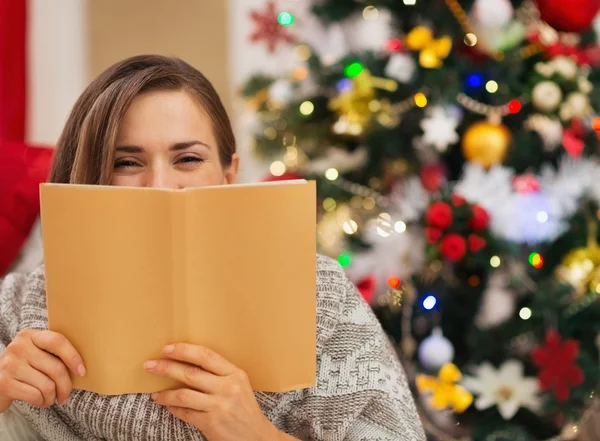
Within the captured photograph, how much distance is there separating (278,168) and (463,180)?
543 mm

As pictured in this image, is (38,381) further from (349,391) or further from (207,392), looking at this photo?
(349,391)

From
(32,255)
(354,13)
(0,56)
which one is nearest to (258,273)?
(32,255)

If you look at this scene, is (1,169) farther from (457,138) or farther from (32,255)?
(457,138)

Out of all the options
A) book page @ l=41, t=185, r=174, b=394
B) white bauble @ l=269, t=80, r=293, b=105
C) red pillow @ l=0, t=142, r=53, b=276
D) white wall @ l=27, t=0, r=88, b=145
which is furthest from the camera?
white wall @ l=27, t=0, r=88, b=145

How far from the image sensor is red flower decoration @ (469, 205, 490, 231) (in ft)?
5.93

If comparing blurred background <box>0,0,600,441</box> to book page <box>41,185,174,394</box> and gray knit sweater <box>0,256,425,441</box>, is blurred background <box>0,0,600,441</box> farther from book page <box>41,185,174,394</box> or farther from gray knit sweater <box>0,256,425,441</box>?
book page <box>41,185,174,394</box>

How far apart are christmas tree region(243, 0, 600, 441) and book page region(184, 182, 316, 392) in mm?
1021

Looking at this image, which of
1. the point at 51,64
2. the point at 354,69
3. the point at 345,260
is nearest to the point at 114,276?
the point at 345,260

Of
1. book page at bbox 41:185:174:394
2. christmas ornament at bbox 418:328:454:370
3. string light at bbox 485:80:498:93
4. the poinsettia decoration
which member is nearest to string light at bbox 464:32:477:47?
string light at bbox 485:80:498:93

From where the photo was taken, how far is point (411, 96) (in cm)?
191

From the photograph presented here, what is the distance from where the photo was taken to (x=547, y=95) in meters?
1.85

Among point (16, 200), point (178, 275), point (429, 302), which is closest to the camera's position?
point (178, 275)

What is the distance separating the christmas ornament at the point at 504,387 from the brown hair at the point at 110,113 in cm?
108

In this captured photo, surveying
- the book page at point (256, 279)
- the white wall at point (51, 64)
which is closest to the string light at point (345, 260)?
the book page at point (256, 279)
